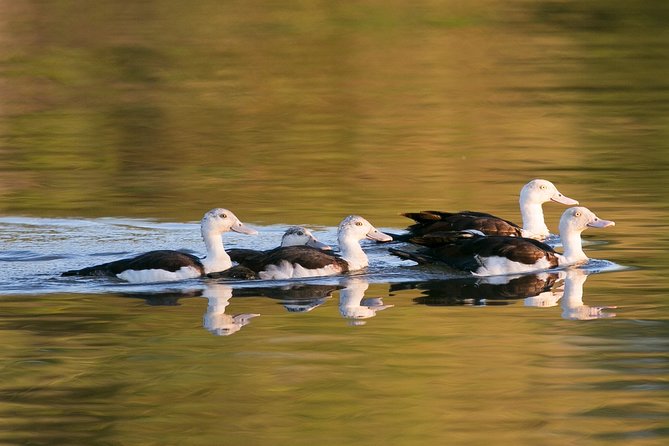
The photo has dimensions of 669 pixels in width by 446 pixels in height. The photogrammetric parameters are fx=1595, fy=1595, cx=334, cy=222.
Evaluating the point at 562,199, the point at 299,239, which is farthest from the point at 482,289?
the point at 562,199

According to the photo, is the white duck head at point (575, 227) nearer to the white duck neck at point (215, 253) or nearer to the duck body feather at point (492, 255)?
the duck body feather at point (492, 255)

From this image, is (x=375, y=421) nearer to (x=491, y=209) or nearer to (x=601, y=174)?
(x=491, y=209)

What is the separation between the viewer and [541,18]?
47.1 meters

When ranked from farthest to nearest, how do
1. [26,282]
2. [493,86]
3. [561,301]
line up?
[493,86]
[26,282]
[561,301]

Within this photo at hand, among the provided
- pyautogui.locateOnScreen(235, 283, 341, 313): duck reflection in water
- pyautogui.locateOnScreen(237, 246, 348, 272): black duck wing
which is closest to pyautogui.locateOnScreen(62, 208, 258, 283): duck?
pyautogui.locateOnScreen(237, 246, 348, 272): black duck wing

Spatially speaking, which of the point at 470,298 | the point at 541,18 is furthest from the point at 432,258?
the point at 541,18

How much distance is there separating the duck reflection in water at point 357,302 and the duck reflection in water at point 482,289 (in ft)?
1.12

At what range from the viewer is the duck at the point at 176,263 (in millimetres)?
14742

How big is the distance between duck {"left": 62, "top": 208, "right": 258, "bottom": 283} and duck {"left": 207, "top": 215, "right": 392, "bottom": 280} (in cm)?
20

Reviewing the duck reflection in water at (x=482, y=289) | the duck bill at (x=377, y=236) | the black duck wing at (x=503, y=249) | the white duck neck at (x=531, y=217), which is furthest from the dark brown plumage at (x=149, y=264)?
the white duck neck at (x=531, y=217)

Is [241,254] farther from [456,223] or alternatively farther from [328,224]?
[456,223]

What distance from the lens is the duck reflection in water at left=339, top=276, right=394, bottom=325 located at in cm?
1307

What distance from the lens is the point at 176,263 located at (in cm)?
1484

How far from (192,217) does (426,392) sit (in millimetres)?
8581
